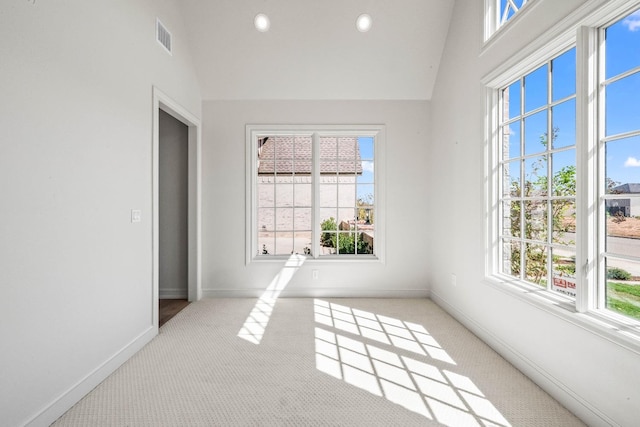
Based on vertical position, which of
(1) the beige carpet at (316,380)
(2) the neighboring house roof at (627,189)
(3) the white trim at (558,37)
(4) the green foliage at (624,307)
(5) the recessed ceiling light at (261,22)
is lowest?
(1) the beige carpet at (316,380)

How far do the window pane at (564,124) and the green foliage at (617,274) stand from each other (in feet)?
2.56

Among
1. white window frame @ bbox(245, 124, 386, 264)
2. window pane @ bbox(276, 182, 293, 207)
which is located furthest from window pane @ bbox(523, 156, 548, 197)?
window pane @ bbox(276, 182, 293, 207)

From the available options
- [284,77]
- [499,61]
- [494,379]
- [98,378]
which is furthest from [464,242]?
[98,378]

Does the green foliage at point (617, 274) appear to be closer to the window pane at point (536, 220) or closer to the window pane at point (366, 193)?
the window pane at point (536, 220)

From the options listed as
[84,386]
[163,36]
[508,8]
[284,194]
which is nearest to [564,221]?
[508,8]

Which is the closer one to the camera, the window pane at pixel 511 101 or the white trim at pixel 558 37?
the white trim at pixel 558 37

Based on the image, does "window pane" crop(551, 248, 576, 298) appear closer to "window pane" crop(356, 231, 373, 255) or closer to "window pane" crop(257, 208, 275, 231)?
"window pane" crop(356, 231, 373, 255)

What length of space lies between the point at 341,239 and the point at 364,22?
8.34 feet

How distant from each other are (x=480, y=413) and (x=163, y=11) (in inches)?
159

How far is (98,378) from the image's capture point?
212cm

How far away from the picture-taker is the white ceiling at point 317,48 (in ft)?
11.0

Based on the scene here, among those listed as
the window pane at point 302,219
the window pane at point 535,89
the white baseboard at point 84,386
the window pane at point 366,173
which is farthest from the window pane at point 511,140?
the white baseboard at point 84,386

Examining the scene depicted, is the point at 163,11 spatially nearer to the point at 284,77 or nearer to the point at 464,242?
the point at 284,77

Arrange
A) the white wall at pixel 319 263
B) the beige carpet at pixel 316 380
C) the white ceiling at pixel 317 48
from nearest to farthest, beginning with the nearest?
1. the beige carpet at pixel 316 380
2. the white ceiling at pixel 317 48
3. the white wall at pixel 319 263
